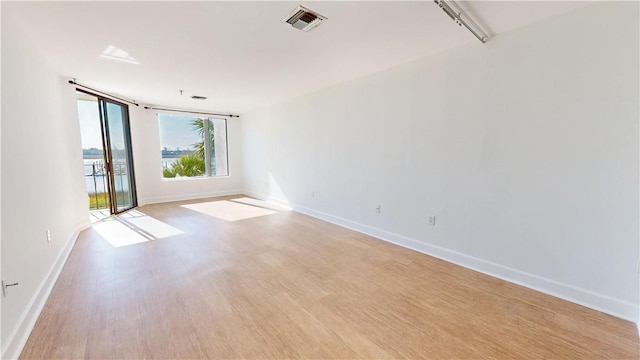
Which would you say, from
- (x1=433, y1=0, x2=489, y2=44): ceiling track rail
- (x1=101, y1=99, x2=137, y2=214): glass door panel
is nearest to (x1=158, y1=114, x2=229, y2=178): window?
(x1=101, y1=99, x2=137, y2=214): glass door panel

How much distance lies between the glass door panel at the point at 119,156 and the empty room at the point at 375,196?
2.54 ft

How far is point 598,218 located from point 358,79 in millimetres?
2893

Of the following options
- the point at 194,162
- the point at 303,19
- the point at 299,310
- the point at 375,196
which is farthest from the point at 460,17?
the point at 194,162

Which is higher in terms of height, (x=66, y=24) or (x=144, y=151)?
(x=66, y=24)

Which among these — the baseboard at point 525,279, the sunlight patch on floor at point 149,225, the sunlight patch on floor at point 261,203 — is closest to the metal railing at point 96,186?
the sunlight patch on floor at point 149,225

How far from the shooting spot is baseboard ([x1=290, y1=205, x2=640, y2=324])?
1878 millimetres

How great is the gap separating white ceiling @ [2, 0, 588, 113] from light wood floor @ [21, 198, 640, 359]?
7.24 ft

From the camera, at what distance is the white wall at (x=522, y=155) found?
72.8 inches

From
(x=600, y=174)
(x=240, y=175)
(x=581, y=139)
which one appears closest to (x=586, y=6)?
(x=581, y=139)

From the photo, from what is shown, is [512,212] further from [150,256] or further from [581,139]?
[150,256]

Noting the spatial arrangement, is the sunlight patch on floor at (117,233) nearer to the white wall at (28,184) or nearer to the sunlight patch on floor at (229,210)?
the white wall at (28,184)

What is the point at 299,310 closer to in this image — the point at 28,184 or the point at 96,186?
the point at 28,184

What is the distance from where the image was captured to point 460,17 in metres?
1.99

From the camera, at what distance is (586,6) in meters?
1.90
